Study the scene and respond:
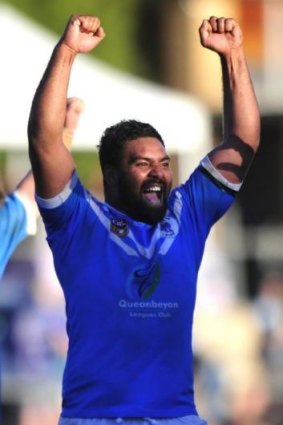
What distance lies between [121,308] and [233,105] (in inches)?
40.5

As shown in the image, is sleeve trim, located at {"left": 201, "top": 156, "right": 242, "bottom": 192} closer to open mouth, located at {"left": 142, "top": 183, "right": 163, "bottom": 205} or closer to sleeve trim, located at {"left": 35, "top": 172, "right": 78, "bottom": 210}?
open mouth, located at {"left": 142, "top": 183, "right": 163, "bottom": 205}

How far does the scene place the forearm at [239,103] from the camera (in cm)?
665

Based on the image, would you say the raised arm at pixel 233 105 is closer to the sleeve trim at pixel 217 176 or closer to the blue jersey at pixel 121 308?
the sleeve trim at pixel 217 176

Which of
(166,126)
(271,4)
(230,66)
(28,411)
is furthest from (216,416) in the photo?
(271,4)

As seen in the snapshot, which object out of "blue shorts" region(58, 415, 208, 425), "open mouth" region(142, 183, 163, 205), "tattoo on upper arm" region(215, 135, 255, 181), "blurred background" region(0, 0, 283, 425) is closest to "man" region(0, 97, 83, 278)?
"tattoo on upper arm" region(215, 135, 255, 181)

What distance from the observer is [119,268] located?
20.3ft

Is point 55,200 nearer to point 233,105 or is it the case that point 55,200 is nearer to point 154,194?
point 154,194

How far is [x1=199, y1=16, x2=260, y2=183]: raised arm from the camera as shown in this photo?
259 inches

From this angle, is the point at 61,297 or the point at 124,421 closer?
the point at 124,421

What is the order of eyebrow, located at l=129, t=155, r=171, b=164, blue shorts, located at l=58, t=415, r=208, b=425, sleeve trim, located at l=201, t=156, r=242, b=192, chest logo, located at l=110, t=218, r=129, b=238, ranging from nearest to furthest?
blue shorts, located at l=58, t=415, r=208, b=425 < chest logo, located at l=110, t=218, r=129, b=238 < eyebrow, located at l=129, t=155, r=171, b=164 < sleeve trim, located at l=201, t=156, r=242, b=192

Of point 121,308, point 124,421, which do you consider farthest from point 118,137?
point 124,421

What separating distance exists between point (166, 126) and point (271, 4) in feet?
31.2

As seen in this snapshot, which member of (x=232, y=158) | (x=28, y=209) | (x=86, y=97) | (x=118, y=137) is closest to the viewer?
(x=118, y=137)

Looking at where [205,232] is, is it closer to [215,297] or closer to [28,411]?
[28,411]
